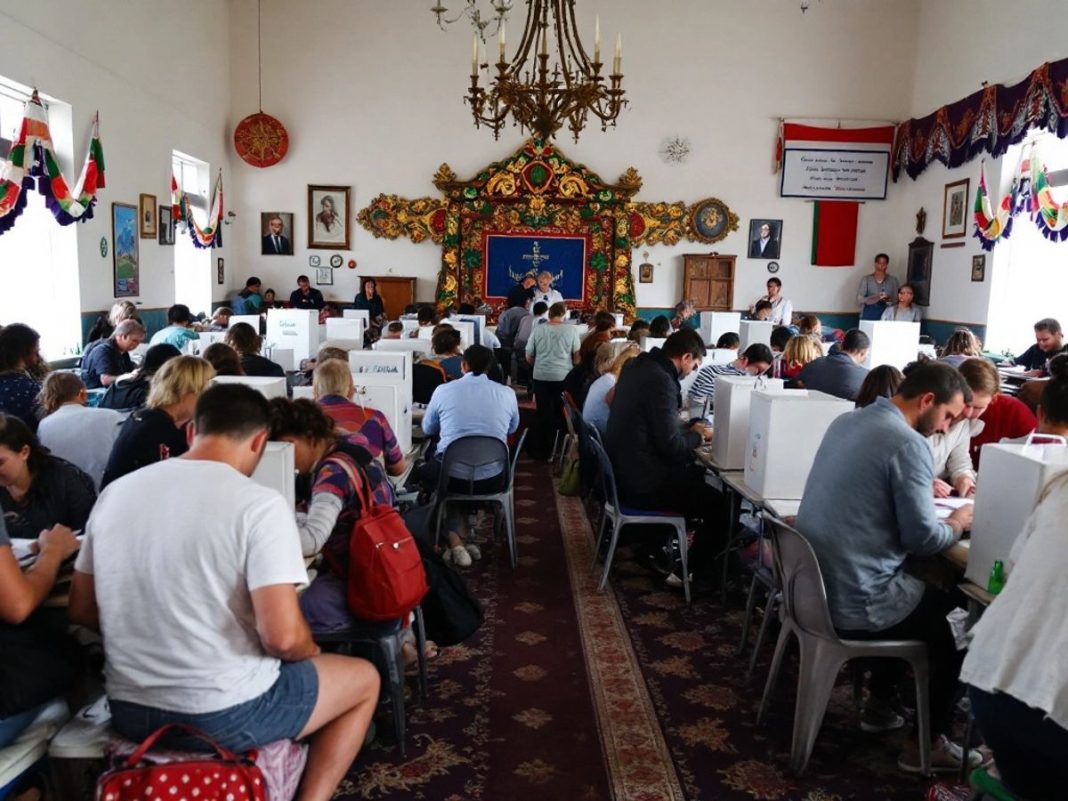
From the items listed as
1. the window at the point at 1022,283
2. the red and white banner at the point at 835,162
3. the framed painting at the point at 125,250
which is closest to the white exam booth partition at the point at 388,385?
the framed painting at the point at 125,250

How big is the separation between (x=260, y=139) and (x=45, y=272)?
5686 mm

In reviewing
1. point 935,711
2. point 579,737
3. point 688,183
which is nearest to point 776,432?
point 935,711

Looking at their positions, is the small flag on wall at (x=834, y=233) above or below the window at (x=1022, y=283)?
above

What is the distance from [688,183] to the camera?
13.3m

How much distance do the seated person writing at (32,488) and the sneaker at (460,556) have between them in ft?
7.74

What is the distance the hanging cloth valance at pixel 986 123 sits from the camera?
8.83 meters

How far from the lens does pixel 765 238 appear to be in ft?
44.0

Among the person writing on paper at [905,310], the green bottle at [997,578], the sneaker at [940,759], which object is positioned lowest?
the sneaker at [940,759]

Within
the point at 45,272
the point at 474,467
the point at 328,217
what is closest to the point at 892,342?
the point at 474,467

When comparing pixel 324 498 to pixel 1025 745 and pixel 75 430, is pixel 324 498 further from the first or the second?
pixel 1025 745

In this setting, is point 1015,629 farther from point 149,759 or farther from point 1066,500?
point 149,759

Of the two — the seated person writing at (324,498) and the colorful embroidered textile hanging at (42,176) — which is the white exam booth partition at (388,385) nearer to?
the seated person writing at (324,498)

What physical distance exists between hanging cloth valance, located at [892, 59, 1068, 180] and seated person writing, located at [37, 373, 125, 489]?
9.14m

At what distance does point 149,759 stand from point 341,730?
0.51 m
